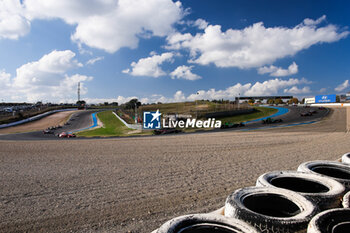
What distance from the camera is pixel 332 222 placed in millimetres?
2230

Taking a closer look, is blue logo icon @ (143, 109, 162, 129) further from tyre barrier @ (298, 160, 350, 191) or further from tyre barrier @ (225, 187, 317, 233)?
tyre barrier @ (225, 187, 317, 233)

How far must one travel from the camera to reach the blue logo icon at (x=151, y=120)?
33.8 metres

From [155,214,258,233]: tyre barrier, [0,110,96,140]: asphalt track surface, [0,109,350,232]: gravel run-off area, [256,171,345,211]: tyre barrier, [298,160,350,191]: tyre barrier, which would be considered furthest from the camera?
[0,110,96,140]: asphalt track surface

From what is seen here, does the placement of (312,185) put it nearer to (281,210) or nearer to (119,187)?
(281,210)

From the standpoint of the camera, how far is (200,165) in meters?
8.77

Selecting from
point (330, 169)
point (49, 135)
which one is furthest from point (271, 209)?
point (49, 135)

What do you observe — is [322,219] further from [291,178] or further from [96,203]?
[96,203]

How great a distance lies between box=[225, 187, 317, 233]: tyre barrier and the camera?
2.32 m

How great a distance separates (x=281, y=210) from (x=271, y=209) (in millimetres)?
144

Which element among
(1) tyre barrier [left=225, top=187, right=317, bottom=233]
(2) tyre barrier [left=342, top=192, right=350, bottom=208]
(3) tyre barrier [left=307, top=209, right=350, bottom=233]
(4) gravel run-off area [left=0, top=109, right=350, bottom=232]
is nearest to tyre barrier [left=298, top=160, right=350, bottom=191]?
(2) tyre barrier [left=342, top=192, right=350, bottom=208]

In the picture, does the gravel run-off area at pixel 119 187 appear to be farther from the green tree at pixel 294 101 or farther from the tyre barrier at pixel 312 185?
the green tree at pixel 294 101

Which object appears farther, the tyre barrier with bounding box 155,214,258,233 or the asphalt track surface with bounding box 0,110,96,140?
the asphalt track surface with bounding box 0,110,96,140

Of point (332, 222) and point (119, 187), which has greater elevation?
point (332, 222)

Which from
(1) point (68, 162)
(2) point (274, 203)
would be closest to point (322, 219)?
(2) point (274, 203)
